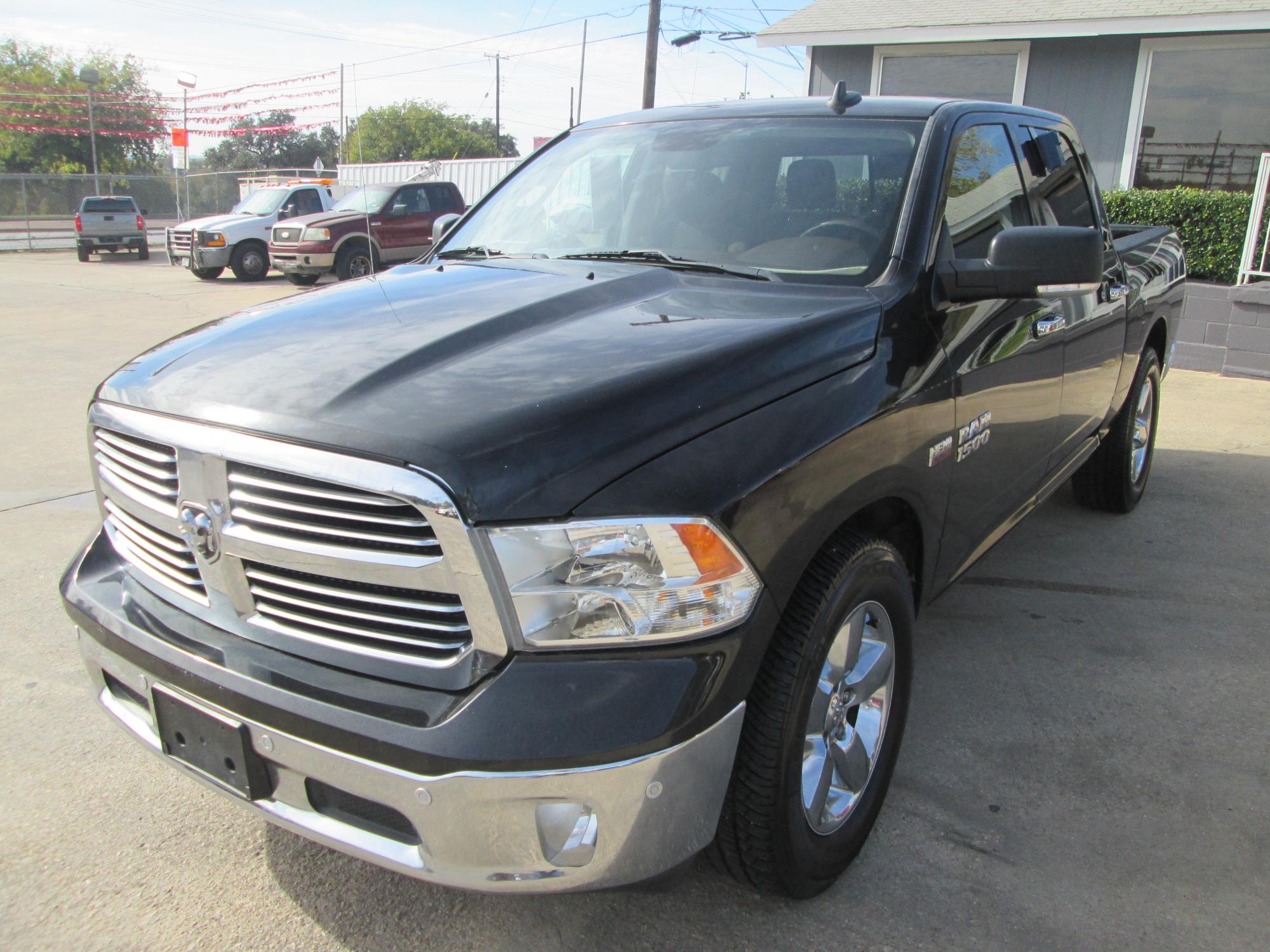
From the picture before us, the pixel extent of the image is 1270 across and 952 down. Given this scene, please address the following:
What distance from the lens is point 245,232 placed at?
1931cm

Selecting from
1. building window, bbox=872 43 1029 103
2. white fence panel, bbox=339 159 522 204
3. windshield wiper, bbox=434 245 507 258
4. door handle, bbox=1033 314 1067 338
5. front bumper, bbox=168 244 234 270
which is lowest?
front bumper, bbox=168 244 234 270

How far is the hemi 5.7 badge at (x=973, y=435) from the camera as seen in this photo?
2.76 m

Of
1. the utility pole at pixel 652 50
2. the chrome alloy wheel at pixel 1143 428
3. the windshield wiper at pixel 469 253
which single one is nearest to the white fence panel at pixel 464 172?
the utility pole at pixel 652 50

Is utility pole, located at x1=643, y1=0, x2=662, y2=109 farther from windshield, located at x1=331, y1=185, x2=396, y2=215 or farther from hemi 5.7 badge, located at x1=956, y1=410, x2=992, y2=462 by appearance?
hemi 5.7 badge, located at x1=956, y1=410, x2=992, y2=462

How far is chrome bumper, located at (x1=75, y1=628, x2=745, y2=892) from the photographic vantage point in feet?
5.61

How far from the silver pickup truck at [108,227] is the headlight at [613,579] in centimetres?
2608

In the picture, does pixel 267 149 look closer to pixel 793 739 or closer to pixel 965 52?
pixel 965 52

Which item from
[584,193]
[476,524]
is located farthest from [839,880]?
[584,193]

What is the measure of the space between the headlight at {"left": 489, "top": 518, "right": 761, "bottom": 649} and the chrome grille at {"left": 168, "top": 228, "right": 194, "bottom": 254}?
20.6 meters

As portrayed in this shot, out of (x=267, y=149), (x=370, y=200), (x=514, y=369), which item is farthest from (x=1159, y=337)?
(x=267, y=149)

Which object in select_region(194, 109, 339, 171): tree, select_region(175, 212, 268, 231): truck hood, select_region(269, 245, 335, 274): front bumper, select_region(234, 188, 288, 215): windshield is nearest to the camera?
select_region(269, 245, 335, 274): front bumper

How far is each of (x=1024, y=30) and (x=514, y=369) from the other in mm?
11992

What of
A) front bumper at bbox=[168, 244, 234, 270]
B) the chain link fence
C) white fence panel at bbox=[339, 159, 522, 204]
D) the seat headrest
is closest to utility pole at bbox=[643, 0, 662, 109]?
white fence panel at bbox=[339, 159, 522, 204]

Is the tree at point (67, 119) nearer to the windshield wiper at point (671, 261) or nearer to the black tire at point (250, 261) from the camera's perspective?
the black tire at point (250, 261)
